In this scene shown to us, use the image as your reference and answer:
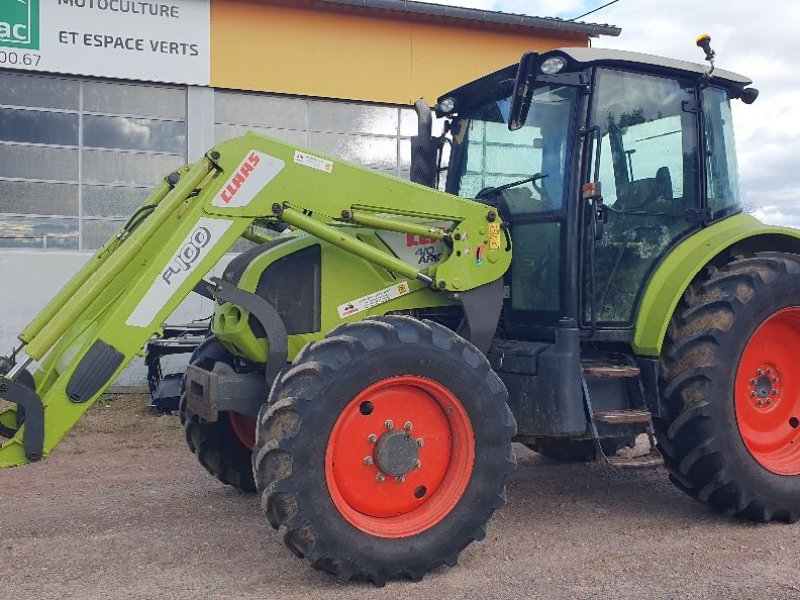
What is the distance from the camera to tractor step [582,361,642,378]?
4776 mm

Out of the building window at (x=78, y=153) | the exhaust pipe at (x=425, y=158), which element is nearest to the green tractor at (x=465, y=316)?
the exhaust pipe at (x=425, y=158)

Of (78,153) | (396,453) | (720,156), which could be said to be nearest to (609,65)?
(720,156)

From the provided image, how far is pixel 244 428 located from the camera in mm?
5484

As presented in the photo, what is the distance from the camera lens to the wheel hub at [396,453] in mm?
4074

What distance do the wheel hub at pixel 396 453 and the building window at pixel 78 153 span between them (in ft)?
24.7

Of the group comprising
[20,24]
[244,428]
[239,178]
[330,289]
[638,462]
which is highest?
[20,24]

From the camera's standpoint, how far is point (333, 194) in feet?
14.7

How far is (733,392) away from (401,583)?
7.16 ft

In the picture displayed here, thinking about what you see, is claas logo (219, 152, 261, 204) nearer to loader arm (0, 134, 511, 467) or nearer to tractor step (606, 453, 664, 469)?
loader arm (0, 134, 511, 467)

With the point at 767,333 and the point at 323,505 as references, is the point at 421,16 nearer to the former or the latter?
the point at 767,333

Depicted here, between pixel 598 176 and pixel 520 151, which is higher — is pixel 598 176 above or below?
below

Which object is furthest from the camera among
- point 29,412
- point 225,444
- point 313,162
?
point 225,444

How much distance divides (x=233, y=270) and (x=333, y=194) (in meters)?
0.79

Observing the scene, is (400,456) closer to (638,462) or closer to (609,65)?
(638,462)
